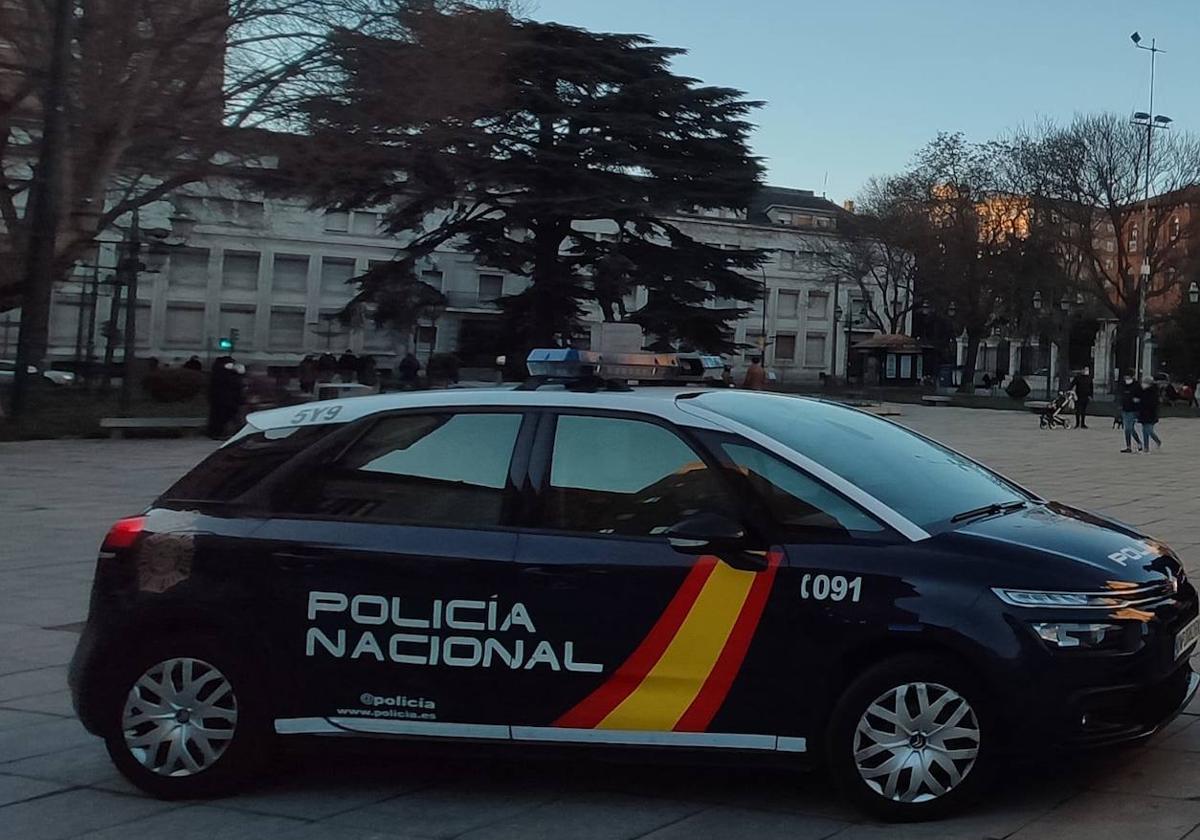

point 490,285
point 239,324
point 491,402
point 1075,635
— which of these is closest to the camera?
point 1075,635

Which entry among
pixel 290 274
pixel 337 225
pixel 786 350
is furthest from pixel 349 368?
pixel 786 350

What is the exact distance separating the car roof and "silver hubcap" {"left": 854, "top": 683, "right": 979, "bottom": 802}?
1265mm

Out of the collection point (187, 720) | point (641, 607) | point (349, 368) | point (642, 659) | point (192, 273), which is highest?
point (192, 273)

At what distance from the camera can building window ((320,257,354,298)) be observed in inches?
3295

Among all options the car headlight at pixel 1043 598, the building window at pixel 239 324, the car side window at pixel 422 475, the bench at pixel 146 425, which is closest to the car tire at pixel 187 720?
the car side window at pixel 422 475

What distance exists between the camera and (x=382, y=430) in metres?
5.90

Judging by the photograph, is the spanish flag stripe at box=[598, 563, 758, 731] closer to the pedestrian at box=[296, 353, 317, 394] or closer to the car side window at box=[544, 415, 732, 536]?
the car side window at box=[544, 415, 732, 536]

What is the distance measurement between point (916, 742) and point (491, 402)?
82.5 inches

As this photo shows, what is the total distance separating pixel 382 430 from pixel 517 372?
39852mm

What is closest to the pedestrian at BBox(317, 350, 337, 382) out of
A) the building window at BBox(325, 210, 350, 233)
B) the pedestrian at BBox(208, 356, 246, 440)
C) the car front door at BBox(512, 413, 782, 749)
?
the pedestrian at BBox(208, 356, 246, 440)

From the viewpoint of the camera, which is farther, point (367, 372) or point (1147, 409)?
point (367, 372)

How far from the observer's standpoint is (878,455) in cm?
598

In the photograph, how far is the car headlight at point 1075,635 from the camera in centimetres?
507

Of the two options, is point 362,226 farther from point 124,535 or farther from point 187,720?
point 187,720
